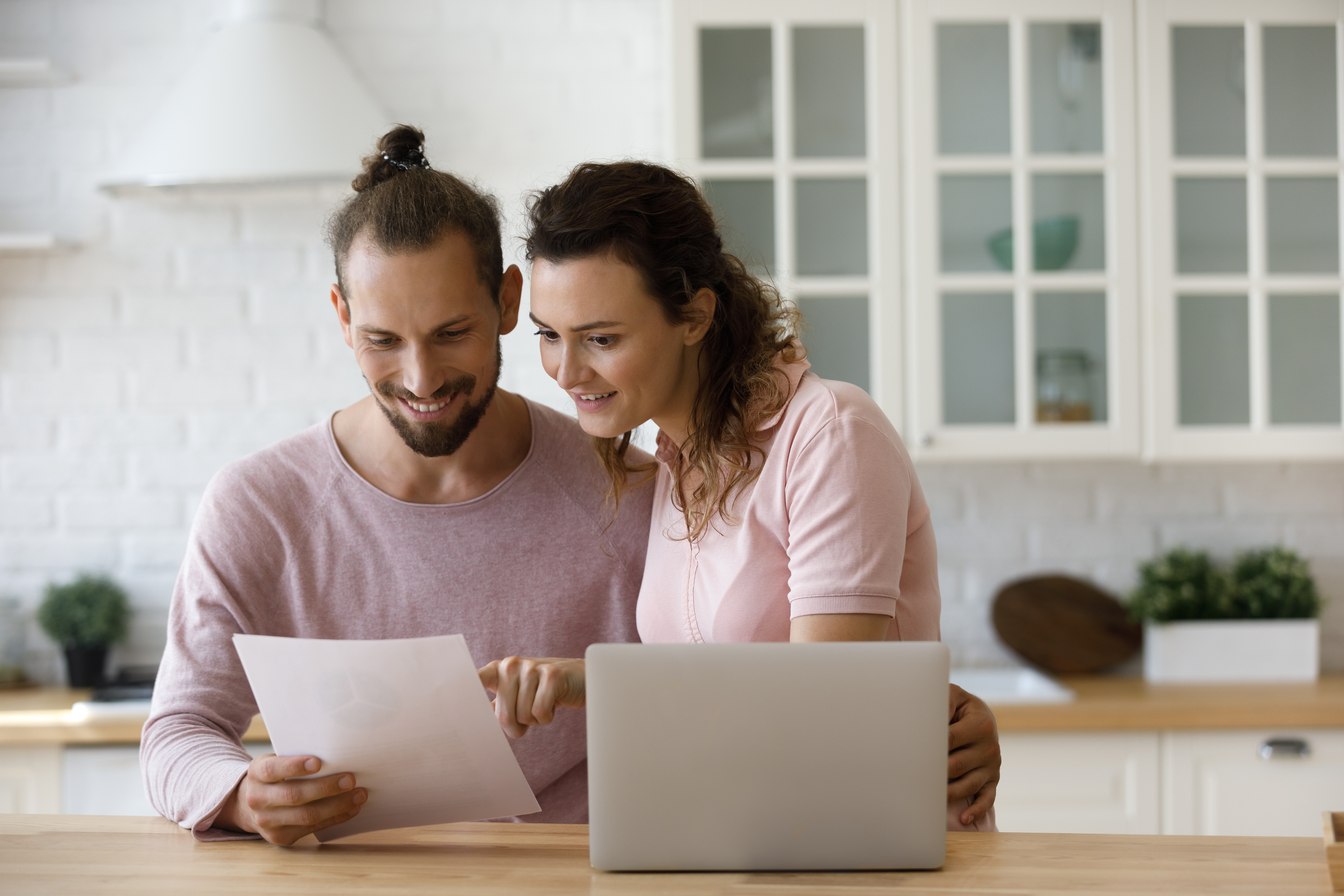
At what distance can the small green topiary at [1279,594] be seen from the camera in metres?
2.63

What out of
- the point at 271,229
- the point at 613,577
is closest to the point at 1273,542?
the point at 613,577

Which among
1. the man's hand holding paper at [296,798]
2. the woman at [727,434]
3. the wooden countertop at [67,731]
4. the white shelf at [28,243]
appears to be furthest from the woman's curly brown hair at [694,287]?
the white shelf at [28,243]

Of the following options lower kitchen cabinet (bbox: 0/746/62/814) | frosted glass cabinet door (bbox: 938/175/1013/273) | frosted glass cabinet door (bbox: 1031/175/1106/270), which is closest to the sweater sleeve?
lower kitchen cabinet (bbox: 0/746/62/814)

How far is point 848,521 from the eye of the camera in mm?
1131

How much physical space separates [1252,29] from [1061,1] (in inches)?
17.1

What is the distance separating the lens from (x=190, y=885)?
0.94 m

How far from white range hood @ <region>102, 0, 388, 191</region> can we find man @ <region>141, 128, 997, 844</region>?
0.96 metres

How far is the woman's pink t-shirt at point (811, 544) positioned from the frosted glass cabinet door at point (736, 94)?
51.2 inches

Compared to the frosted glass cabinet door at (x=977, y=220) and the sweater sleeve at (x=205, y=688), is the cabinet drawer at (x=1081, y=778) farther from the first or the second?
the sweater sleeve at (x=205, y=688)

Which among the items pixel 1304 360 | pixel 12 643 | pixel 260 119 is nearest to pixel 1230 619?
pixel 1304 360

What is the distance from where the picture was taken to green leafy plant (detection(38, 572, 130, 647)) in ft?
8.76

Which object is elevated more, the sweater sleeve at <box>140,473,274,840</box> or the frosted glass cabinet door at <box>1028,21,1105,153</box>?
the frosted glass cabinet door at <box>1028,21,1105,153</box>

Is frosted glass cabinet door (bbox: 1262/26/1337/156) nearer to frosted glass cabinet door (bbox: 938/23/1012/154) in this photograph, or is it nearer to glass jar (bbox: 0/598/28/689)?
frosted glass cabinet door (bbox: 938/23/1012/154)

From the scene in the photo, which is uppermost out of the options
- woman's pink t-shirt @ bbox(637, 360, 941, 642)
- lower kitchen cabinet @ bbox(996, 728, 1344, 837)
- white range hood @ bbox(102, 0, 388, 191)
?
white range hood @ bbox(102, 0, 388, 191)
